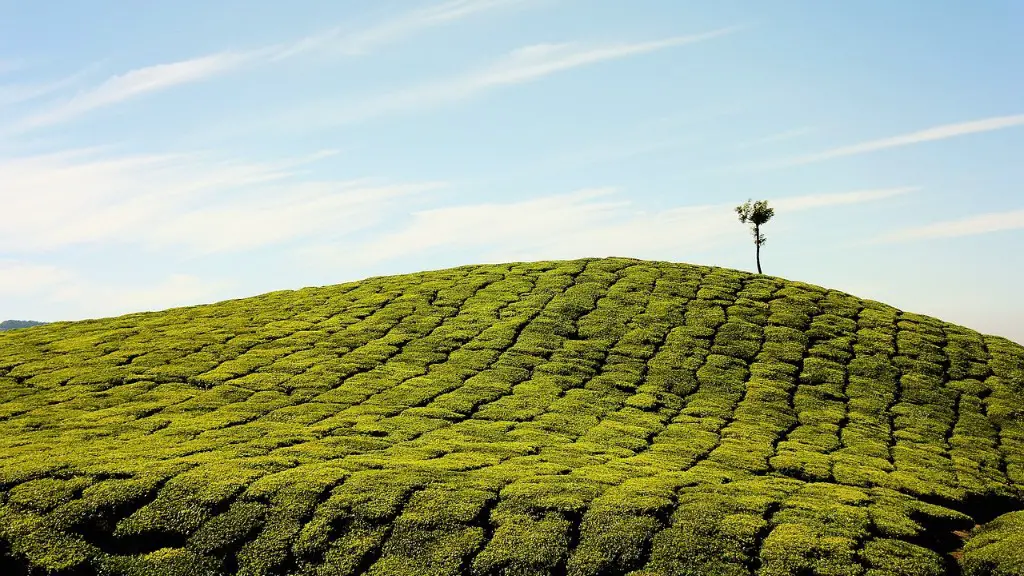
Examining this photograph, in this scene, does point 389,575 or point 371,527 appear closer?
point 389,575

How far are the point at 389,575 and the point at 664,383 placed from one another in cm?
2216

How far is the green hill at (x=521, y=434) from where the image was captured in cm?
2223

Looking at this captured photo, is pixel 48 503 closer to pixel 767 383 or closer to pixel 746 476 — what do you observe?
pixel 746 476

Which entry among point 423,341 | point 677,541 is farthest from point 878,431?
point 423,341

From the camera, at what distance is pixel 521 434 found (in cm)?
3203

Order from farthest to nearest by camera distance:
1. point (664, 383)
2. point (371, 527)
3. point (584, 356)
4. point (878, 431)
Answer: point (584, 356)
point (664, 383)
point (878, 431)
point (371, 527)

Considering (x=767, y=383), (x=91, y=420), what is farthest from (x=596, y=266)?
(x=91, y=420)

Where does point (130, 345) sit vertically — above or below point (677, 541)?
above

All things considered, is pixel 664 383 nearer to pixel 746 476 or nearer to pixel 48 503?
pixel 746 476

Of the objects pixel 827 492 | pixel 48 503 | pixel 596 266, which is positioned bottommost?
pixel 827 492

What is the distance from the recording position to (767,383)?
40000 millimetres

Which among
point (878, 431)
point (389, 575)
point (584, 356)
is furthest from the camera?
point (584, 356)

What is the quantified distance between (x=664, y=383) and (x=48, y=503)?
1114 inches

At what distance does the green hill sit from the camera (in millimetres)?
22234
